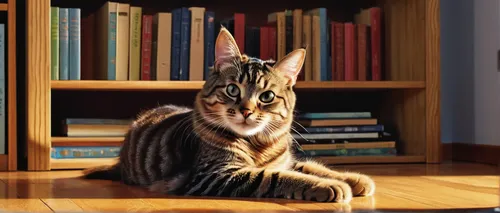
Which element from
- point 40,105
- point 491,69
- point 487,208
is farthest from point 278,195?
point 491,69

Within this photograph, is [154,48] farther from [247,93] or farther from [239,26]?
[247,93]

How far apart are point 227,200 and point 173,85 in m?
0.98

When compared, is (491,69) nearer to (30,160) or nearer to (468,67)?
(468,67)

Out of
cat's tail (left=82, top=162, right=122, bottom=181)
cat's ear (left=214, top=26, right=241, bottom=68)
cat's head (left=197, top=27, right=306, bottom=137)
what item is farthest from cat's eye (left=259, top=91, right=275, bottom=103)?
cat's tail (left=82, top=162, right=122, bottom=181)

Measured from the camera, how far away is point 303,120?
2805mm

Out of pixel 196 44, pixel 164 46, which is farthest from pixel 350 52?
pixel 164 46

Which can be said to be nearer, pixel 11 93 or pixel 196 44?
pixel 11 93

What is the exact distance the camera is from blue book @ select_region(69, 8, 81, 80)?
8.41 feet

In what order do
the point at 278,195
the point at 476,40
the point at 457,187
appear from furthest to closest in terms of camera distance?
1. the point at 476,40
2. the point at 457,187
3. the point at 278,195

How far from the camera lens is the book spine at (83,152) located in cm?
256

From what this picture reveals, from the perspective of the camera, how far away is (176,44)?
2680 millimetres

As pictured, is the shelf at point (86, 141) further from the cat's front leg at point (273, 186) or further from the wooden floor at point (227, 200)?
the cat's front leg at point (273, 186)

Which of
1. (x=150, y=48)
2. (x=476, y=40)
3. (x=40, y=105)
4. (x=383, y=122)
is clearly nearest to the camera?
(x=40, y=105)

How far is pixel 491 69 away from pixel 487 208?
134 cm
